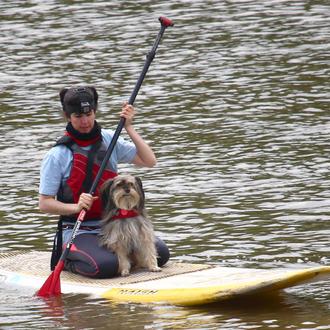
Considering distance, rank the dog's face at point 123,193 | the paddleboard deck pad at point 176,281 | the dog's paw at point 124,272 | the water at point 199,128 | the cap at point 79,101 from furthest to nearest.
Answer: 1. the dog's paw at point 124,272
2. the cap at point 79,101
3. the dog's face at point 123,193
4. the water at point 199,128
5. the paddleboard deck pad at point 176,281

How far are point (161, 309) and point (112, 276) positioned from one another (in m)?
0.88

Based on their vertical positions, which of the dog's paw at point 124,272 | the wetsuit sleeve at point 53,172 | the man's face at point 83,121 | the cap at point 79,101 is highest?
the cap at point 79,101

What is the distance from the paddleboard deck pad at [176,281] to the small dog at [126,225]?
Answer: 0.15 metres

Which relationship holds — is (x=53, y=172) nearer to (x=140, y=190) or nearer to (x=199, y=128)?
(x=140, y=190)

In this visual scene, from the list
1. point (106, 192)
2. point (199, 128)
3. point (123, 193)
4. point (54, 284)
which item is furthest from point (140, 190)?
point (199, 128)

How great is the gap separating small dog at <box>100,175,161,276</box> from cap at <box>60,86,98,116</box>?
0.66 m

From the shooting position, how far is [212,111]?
2061 cm

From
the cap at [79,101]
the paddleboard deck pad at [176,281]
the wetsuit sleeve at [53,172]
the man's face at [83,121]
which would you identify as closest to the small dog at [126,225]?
the paddleboard deck pad at [176,281]

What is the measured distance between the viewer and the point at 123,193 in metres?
11.8

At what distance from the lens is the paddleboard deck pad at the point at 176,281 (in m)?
10.9

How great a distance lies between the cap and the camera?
1187 centimetres

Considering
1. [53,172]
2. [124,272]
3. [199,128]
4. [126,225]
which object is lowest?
[199,128]

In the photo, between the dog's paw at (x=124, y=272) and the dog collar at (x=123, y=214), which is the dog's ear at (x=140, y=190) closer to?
the dog collar at (x=123, y=214)

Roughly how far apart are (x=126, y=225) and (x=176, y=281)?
0.70 metres
